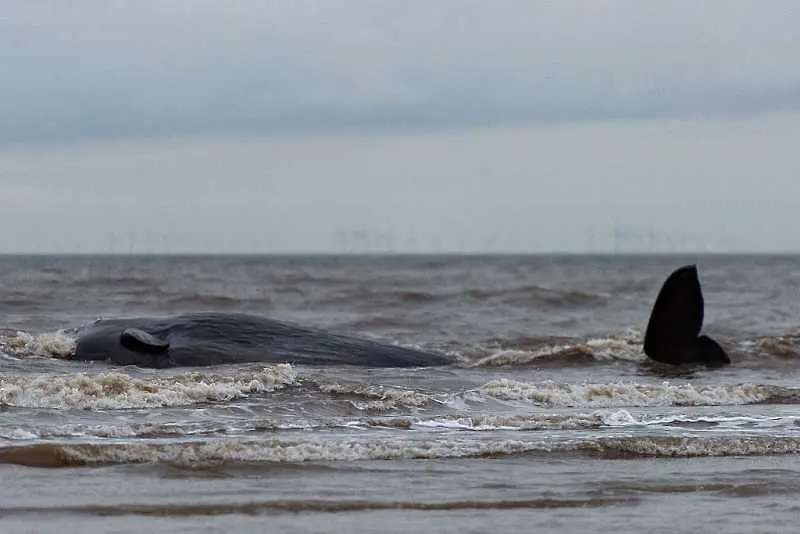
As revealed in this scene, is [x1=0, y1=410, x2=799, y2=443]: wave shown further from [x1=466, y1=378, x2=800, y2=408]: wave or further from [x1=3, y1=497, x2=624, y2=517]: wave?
[x1=3, y1=497, x2=624, y2=517]: wave

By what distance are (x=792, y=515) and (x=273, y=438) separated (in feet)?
16.6

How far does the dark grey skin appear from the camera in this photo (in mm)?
18516

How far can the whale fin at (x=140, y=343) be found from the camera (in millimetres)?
18297

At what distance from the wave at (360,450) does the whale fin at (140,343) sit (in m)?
A: 6.17

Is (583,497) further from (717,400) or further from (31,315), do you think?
(31,315)

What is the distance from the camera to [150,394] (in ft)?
50.0

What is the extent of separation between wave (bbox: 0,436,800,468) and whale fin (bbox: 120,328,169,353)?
617 centimetres

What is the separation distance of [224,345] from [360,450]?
7.74 meters

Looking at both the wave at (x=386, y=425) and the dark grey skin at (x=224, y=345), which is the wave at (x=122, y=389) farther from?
the dark grey skin at (x=224, y=345)

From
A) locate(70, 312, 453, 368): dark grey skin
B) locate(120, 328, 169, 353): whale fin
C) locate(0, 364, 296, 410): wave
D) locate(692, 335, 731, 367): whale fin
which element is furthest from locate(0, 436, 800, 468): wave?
locate(692, 335, 731, 367): whale fin

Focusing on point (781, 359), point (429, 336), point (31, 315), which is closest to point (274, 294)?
point (31, 315)

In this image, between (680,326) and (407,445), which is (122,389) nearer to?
(407,445)

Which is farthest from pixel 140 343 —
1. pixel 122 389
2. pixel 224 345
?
pixel 122 389

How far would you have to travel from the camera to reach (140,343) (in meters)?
18.3
